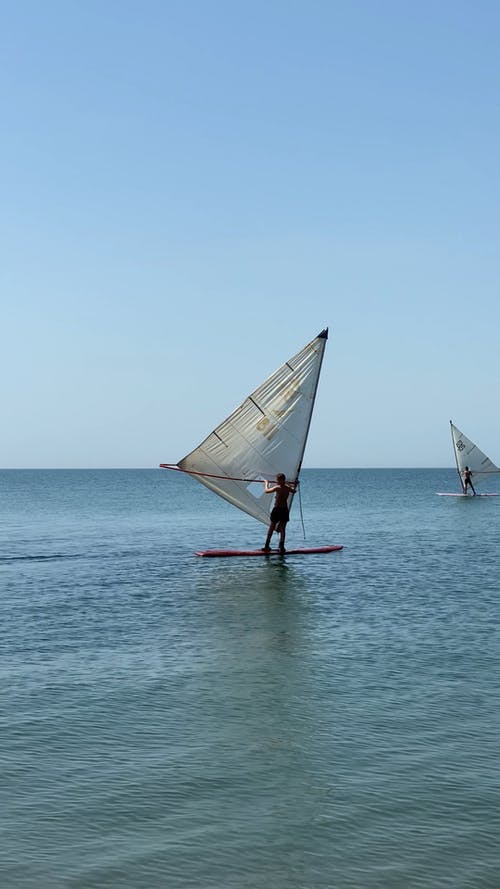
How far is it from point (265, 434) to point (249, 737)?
21.5 meters

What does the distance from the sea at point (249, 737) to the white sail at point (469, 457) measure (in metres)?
63.6

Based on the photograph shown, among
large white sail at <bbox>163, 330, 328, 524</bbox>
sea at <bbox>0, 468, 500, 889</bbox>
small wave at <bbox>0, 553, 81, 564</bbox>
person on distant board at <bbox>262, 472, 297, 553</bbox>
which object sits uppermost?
large white sail at <bbox>163, 330, 328, 524</bbox>

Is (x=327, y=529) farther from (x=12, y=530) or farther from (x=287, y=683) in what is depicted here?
(x=287, y=683)

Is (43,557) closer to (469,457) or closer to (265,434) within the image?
(265,434)

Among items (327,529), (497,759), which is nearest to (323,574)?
(497,759)

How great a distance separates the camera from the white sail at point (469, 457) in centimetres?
9075

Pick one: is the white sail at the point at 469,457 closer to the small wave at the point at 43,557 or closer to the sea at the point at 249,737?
the small wave at the point at 43,557

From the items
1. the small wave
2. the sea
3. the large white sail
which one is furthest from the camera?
the small wave

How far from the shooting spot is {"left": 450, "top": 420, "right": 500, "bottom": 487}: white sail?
9075cm

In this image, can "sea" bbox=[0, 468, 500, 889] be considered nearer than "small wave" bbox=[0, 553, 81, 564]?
Yes

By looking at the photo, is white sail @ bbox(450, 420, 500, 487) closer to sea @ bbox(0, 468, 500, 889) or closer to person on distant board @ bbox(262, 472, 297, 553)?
person on distant board @ bbox(262, 472, 297, 553)

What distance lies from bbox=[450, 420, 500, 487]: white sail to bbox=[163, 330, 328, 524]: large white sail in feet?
187

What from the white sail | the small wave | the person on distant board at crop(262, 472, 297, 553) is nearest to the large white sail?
the person on distant board at crop(262, 472, 297, 553)

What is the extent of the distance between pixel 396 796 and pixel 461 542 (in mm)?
38124
